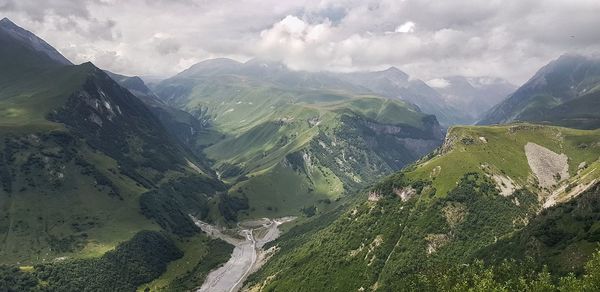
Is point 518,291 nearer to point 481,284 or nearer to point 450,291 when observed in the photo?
point 481,284

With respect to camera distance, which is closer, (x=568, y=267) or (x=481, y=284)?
(x=481, y=284)

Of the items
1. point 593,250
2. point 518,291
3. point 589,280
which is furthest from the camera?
point 593,250

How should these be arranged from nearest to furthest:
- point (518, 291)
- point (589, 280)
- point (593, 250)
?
1. point (589, 280)
2. point (518, 291)
3. point (593, 250)

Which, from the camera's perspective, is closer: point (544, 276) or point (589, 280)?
point (589, 280)

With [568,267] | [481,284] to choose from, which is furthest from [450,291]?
[568,267]

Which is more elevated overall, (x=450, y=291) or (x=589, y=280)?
(x=589, y=280)

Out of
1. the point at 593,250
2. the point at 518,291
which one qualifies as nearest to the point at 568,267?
the point at 593,250

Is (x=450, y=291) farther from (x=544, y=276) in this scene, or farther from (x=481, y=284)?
(x=544, y=276)

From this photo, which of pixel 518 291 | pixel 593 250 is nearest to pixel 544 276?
pixel 518 291
